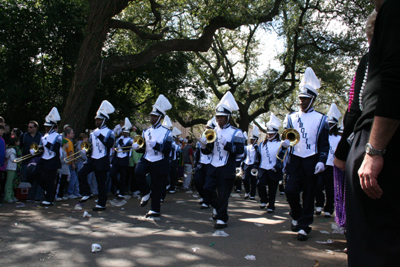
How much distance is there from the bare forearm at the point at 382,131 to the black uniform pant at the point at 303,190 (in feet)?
12.4

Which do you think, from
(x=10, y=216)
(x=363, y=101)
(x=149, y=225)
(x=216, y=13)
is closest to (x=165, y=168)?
(x=149, y=225)

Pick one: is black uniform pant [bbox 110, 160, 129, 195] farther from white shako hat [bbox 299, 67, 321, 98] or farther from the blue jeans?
white shako hat [bbox 299, 67, 321, 98]

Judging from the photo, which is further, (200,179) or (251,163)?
(251,163)

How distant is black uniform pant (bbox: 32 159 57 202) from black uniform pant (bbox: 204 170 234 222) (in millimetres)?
4359

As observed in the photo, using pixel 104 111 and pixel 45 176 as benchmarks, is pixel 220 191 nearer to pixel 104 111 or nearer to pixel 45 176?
pixel 104 111

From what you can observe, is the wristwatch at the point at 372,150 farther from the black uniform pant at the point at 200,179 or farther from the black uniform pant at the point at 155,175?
the black uniform pant at the point at 200,179

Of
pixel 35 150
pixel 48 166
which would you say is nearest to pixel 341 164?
pixel 48 166

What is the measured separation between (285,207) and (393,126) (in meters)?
8.39

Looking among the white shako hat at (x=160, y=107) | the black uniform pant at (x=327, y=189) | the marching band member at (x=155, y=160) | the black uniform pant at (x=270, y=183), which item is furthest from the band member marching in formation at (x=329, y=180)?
the white shako hat at (x=160, y=107)

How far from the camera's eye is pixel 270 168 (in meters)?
9.26

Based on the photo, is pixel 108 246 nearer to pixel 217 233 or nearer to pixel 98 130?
pixel 217 233

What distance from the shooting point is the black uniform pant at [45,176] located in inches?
340

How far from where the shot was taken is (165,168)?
24.9 ft

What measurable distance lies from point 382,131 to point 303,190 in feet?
13.1
